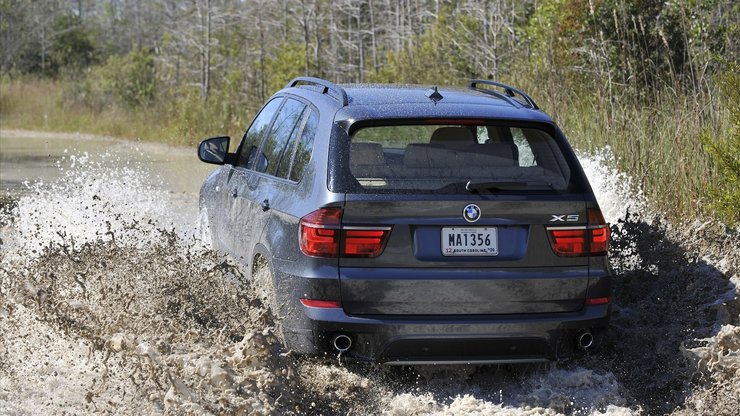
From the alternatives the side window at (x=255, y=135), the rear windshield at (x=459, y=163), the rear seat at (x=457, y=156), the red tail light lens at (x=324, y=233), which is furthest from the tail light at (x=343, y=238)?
the side window at (x=255, y=135)

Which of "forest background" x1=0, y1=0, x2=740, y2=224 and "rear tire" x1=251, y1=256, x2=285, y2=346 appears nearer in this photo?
"rear tire" x1=251, y1=256, x2=285, y2=346

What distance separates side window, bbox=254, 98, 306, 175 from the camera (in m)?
6.49

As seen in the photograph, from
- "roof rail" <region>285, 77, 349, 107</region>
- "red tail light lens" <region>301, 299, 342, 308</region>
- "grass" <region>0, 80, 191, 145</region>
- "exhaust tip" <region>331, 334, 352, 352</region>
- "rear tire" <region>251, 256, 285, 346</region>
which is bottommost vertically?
"grass" <region>0, 80, 191, 145</region>

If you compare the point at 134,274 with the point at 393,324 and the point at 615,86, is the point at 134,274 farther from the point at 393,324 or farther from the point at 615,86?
the point at 615,86

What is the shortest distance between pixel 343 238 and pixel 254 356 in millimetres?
685

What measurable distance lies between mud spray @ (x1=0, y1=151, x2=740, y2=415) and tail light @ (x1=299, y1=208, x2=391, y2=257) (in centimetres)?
48

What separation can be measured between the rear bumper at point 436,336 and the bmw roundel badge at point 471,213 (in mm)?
457

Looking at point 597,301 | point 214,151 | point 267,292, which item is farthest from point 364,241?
point 214,151

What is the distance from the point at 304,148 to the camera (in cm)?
601

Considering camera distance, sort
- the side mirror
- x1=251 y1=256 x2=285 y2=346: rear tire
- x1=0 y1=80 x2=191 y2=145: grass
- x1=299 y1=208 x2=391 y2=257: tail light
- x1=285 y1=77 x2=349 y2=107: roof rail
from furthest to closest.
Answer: x1=0 y1=80 x2=191 y2=145: grass < the side mirror < x1=285 y1=77 x2=349 y2=107: roof rail < x1=251 y1=256 x2=285 y2=346: rear tire < x1=299 y1=208 x2=391 y2=257: tail light

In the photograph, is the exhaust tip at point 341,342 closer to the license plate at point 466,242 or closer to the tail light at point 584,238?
the license plate at point 466,242

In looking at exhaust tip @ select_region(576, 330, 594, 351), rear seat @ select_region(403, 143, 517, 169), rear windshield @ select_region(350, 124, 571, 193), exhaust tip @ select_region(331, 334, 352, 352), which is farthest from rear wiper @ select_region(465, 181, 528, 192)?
exhaust tip @ select_region(331, 334, 352, 352)

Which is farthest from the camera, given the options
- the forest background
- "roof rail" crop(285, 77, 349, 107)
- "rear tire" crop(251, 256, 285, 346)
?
the forest background

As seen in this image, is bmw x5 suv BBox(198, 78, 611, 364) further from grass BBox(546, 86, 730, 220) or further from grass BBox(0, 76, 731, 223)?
grass BBox(546, 86, 730, 220)
